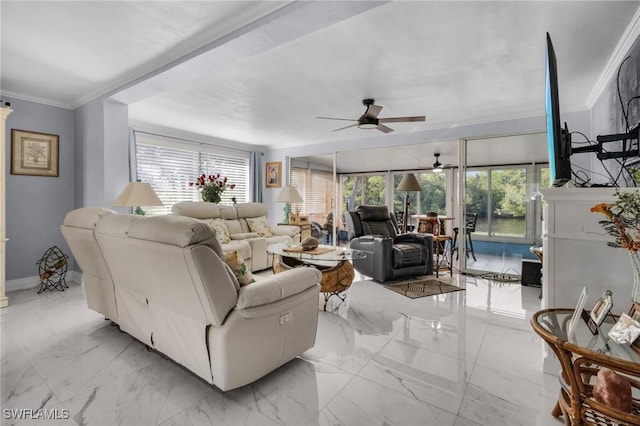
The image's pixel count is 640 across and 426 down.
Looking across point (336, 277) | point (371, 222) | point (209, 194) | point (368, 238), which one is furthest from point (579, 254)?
point (209, 194)

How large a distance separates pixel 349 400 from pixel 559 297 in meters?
1.40

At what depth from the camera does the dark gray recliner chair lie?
4.22m

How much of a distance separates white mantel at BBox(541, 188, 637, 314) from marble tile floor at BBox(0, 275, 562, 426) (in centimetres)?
62

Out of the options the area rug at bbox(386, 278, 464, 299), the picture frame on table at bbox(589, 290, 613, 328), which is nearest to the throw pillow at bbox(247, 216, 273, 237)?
the area rug at bbox(386, 278, 464, 299)

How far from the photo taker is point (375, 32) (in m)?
2.37

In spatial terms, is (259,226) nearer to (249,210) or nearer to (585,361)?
(249,210)

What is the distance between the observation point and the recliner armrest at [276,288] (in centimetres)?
169

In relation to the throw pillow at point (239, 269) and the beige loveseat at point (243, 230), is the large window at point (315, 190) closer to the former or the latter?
the beige loveseat at point (243, 230)

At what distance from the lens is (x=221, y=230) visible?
4742 millimetres

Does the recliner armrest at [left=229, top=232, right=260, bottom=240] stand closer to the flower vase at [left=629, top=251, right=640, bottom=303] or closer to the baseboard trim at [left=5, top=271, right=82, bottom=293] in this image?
the baseboard trim at [left=5, top=271, right=82, bottom=293]

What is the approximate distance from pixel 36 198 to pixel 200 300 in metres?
3.83

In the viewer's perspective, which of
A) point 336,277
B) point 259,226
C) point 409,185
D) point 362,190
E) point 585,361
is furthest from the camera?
point 362,190

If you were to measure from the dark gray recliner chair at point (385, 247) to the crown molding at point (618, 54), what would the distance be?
2.54 meters

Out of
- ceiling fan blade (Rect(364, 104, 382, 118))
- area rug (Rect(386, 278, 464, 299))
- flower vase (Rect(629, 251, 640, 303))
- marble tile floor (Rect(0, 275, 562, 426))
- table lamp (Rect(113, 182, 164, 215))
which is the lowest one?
marble tile floor (Rect(0, 275, 562, 426))
